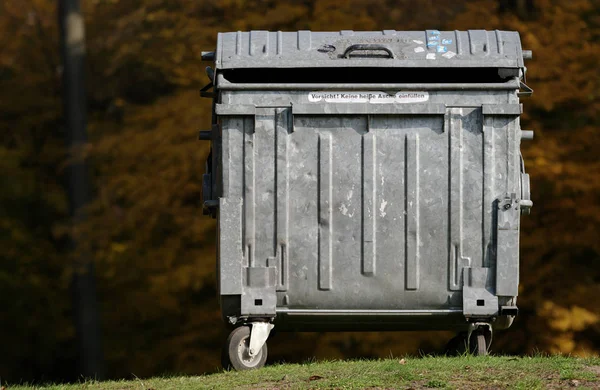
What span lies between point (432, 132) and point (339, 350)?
22.7 ft

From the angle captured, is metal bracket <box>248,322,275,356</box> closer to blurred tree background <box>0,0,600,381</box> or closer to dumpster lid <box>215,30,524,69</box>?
dumpster lid <box>215,30,524,69</box>

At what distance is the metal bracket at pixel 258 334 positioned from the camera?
7.74 meters

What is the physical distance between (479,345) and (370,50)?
6.95ft

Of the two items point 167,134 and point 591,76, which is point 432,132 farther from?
point 167,134

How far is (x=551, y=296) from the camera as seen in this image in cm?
1324

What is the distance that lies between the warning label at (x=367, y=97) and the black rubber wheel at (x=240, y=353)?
1.60m

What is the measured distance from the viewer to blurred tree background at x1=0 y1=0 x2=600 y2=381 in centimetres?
1319

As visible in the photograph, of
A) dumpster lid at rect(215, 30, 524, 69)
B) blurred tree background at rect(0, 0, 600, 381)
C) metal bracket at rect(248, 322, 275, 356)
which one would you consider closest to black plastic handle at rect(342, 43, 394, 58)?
dumpster lid at rect(215, 30, 524, 69)

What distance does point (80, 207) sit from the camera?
15.8 metres

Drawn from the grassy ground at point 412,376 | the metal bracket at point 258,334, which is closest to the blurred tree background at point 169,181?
the grassy ground at point 412,376

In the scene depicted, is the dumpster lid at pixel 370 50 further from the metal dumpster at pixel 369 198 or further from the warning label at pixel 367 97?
the warning label at pixel 367 97

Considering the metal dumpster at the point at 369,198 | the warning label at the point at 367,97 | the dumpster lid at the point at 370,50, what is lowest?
the metal dumpster at the point at 369,198

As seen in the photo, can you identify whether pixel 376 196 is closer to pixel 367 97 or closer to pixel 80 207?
pixel 367 97

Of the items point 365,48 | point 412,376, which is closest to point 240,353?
point 412,376
